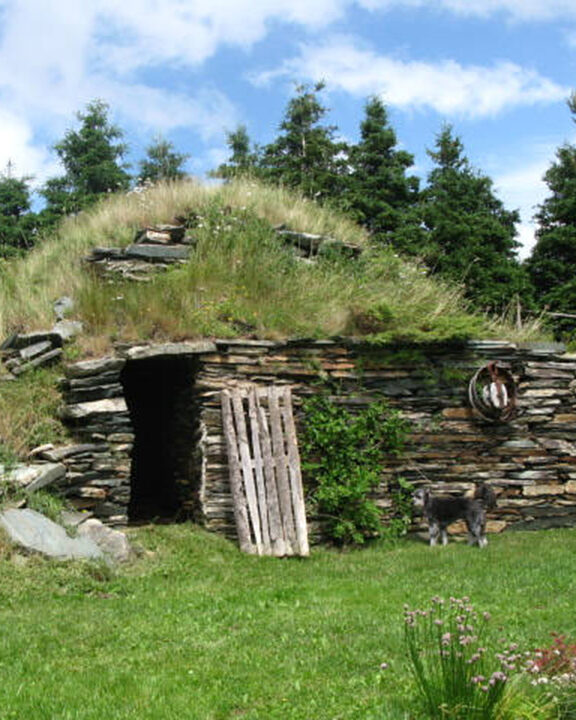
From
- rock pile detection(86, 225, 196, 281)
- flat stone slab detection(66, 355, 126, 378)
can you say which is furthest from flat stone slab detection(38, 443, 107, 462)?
rock pile detection(86, 225, 196, 281)

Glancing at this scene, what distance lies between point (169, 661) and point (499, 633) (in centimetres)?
221

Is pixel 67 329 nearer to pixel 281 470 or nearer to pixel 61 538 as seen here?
pixel 61 538

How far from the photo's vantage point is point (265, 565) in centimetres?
828

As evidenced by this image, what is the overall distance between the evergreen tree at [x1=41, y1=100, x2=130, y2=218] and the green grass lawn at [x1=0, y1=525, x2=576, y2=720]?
18043 mm

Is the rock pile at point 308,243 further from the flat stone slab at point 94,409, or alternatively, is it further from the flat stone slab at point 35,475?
the flat stone slab at point 35,475

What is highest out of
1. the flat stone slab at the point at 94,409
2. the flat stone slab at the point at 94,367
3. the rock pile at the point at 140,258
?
the rock pile at the point at 140,258

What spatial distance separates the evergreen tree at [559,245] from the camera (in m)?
20.1

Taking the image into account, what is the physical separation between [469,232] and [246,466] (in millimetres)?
13276

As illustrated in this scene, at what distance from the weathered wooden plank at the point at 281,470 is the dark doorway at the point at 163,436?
3.52ft

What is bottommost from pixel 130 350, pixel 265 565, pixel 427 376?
pixel 265 565

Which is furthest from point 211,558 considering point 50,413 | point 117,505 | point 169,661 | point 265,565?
point 169,661

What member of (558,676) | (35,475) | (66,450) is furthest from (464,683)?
(66,450)

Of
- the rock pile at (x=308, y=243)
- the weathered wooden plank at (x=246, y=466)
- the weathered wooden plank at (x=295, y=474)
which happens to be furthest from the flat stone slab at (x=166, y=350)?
the rock pile at (x=308, y=243)

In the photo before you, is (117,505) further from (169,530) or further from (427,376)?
(427,376)
